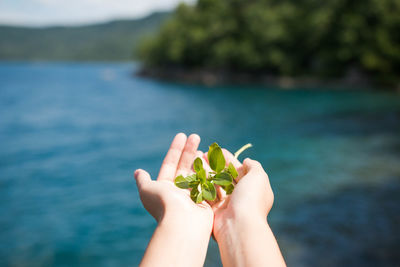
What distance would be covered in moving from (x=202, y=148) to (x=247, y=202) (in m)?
12.6

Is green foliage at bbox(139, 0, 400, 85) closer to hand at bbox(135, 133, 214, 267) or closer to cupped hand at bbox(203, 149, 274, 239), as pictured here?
cupped hand at bbox(203, 149, 274, 239)

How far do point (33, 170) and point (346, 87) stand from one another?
37.9m

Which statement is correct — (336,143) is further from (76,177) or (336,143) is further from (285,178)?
(76,177)

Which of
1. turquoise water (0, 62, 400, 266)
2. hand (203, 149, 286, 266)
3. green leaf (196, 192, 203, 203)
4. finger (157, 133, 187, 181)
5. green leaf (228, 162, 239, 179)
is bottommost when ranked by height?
hand (203, 149, 286, 266)

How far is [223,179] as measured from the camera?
9.00ft

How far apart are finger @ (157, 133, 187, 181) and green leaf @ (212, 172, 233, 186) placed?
59 cm

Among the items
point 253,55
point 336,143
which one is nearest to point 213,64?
point 253,55

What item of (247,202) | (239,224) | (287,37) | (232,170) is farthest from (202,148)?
(287,37)

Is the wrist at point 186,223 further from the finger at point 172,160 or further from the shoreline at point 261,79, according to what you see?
the shoreline at point 261,79

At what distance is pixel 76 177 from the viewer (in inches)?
494

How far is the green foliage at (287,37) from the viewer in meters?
39.8

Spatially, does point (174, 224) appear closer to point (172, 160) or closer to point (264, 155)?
point (172, 160)

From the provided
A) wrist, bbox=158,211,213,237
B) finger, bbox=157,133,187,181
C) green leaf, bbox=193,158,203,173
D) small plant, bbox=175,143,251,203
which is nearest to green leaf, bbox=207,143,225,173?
small plant, bbox=175,143,251,203

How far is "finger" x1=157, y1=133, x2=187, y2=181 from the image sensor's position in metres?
3.15
